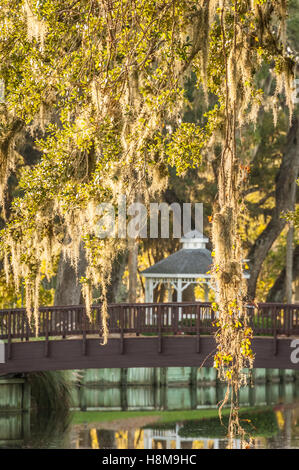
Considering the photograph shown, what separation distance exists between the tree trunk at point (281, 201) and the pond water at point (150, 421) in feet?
13.4

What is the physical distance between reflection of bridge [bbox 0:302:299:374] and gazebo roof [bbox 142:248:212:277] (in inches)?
239

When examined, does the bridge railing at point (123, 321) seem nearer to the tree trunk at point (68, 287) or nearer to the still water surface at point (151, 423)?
the still water surface at point (151, 423)

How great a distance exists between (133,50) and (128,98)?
2.47 feet

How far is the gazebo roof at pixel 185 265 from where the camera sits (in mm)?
27078

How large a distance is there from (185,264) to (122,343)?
7054 mm

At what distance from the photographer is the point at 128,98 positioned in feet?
30.5

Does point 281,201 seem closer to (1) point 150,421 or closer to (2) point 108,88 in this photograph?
(1) point 150,421

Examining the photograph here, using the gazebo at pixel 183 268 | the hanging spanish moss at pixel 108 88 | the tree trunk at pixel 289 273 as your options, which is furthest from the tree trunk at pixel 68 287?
the hanging spanish moss at pixel 108 88

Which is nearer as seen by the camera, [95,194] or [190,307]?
[95,194]

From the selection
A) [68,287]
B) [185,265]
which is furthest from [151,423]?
[185,265]

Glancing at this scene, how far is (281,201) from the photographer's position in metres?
28.9
